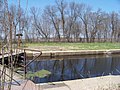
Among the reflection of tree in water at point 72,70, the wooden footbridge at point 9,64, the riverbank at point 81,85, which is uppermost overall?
the wooden footbridge at point 9,64

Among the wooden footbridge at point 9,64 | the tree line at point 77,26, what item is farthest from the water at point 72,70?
the tree line at point 77,26

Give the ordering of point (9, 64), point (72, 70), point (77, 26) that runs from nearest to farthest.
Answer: point (9, 64) → point (72, 70) → point (77, 26)

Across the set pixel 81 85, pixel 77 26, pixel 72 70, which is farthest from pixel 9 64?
pixel 77 26

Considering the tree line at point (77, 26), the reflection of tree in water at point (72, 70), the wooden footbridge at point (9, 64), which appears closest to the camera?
the wooden footbridge at point (9, 64)

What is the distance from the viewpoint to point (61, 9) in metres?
42.2

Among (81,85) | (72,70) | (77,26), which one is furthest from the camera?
(77,26)

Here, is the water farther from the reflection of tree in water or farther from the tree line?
the tree line

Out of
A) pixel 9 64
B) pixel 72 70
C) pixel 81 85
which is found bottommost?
pixel 72 70

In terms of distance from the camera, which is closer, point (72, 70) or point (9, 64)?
point (9, 64)

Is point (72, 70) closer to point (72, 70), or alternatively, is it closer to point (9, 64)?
point (72, 70)

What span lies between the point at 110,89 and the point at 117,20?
43064 millimetres

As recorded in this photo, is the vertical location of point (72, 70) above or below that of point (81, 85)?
below

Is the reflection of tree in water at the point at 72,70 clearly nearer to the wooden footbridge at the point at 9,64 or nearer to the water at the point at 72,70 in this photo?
the water at the point at 72,70

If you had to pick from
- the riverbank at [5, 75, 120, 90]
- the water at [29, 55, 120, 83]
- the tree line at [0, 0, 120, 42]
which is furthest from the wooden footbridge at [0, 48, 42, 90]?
the tree line at [0, 0, 120, 42]
